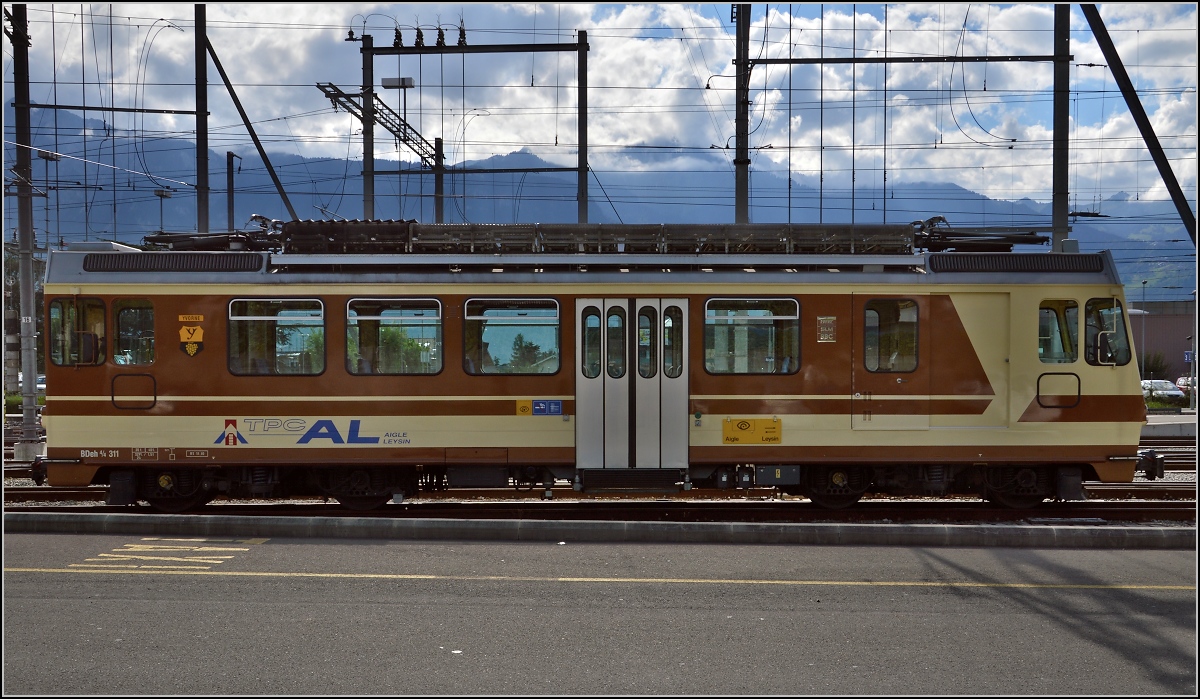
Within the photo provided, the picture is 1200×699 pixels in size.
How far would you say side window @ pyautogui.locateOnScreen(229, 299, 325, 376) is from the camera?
1027 centimetres

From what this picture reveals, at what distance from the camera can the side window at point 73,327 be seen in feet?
33.7

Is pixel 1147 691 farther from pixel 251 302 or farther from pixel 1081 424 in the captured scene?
pixel 251 302

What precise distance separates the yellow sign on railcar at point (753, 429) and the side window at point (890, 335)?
53.3 inches

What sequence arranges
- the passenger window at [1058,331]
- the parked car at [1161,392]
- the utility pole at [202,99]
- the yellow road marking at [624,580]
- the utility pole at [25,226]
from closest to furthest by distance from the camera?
the yellow road marking at [624,580] → the passenger window at [1058,331] → the utility pole at [25,226] → the utility pole at [202,99] → the parked car at [1161,392]

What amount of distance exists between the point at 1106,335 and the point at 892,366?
2.63 meters

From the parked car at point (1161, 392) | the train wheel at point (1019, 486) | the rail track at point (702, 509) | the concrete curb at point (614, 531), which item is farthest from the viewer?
the parked car at point (1161, 392)

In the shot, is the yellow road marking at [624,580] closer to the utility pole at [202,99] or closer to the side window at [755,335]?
the side window at [755,335]

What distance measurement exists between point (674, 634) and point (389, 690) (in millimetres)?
1981

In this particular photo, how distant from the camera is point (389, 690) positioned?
5.03 meters

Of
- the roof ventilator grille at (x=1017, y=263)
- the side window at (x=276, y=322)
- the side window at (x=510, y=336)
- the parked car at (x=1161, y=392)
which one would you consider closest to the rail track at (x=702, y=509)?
the side window at (x=276, y=322)

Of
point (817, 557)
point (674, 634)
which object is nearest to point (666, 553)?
point (817, 557)

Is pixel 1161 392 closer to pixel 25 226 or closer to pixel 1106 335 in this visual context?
pixel 1106 335

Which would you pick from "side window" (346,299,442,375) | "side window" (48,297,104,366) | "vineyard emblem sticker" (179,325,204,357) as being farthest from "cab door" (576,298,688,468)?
"side window" (48,297,104,366)

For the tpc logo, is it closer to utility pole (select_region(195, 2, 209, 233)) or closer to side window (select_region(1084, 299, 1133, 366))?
utility pole (select_region(195, 2, 209, 233))
